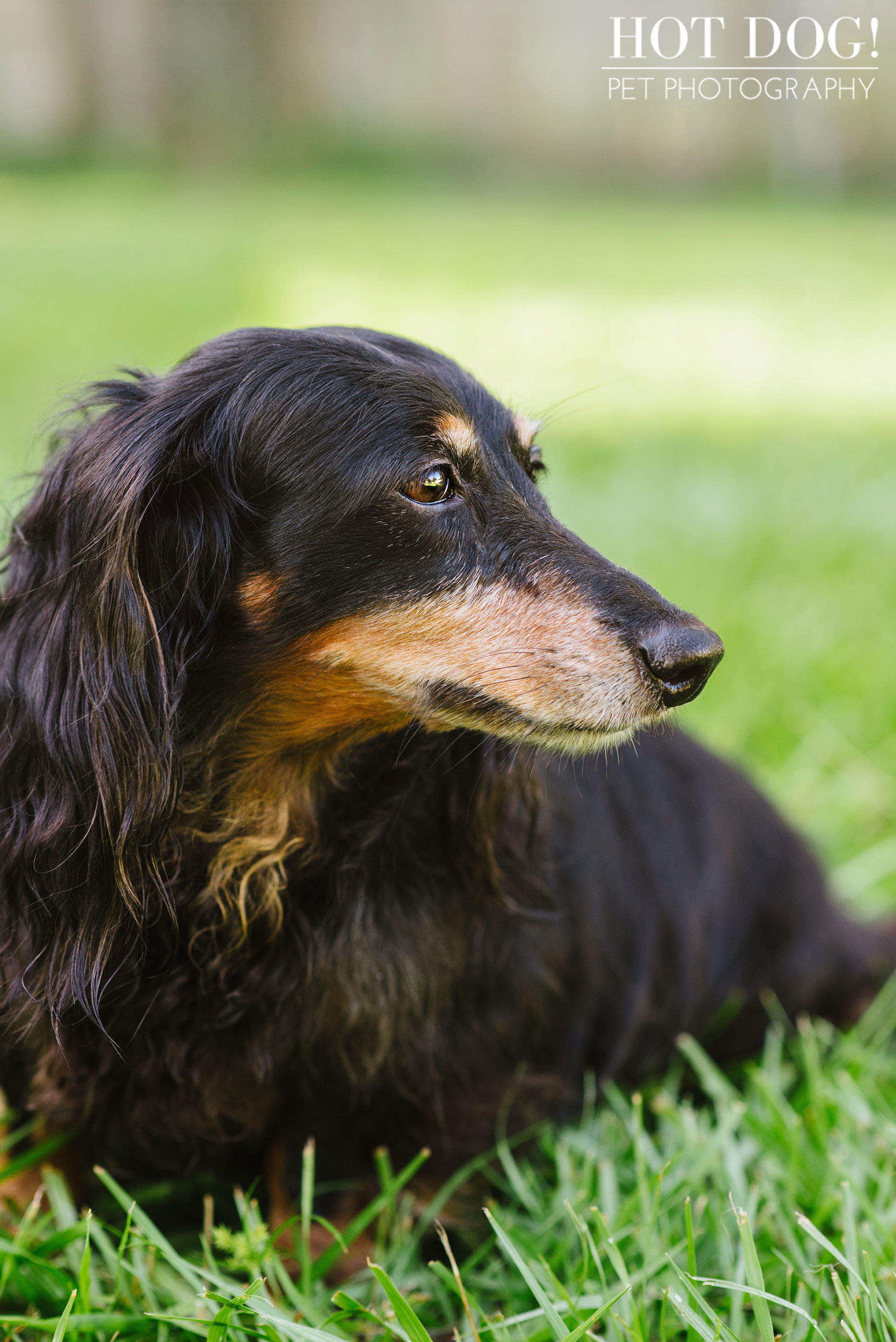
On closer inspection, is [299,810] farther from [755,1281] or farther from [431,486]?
[755,1281]

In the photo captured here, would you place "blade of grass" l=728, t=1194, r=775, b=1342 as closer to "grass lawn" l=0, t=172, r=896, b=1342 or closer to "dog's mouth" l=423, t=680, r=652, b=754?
"grass lawn" l=0, t=172, r=896, b=1342

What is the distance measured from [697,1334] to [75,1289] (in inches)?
36.2

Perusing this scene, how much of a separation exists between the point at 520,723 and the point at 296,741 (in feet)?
1.29

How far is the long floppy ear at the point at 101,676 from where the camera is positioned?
1769mm

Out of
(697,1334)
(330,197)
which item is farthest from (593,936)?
(330,197)

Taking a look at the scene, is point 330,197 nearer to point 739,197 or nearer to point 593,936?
point 739,197

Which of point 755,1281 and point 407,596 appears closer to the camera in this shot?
point 755,1281

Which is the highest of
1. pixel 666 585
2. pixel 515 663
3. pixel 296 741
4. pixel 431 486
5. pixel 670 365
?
pixel 431 486

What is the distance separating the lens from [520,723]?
186cm

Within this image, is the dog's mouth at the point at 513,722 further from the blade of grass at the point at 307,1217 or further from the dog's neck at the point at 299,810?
the blade of grass at the point at 307,1217

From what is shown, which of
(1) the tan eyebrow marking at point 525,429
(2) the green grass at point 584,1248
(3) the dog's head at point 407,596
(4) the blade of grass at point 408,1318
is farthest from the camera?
(1) the tan eyebrow marking at point 525,429

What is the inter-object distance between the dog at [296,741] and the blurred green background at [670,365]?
18.1 inches

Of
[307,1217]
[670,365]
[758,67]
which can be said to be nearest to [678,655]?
[307,1217]

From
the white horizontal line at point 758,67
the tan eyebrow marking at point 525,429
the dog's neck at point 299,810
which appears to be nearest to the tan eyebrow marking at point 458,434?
the tan eyebrow marking at point 525,429
